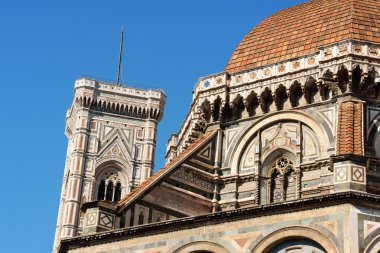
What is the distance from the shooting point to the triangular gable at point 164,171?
25.8m

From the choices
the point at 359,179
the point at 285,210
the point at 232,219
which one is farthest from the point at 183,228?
the point at 359,179

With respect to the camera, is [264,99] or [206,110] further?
[206,110]

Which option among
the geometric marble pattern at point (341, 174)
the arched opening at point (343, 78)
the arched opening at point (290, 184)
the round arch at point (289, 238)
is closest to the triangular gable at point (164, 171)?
the arched opening at point (290, 184)

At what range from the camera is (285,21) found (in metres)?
31.8

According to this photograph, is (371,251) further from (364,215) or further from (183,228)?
(183,228)

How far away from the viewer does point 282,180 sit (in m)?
27.7

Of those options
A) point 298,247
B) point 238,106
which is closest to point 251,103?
point 238,106

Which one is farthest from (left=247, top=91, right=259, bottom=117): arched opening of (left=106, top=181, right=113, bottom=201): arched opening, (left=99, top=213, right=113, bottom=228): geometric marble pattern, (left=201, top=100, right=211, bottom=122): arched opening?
(left=106, top=181, right=113, bottom=201): arched opening

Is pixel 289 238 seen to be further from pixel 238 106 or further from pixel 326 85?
pixel 238 106

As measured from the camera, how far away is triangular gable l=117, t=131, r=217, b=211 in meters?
25.8

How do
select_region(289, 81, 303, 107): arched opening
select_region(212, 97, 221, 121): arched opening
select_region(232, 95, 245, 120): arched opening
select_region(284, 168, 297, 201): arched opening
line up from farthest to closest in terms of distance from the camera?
select_region(212, 97, 221, 121): arched opening < select_region(232, 95, 245, 120): arched opening < select_region(289, 81, 303, 107): arched opening < select_region(284, 168, 297, 201): arched opening

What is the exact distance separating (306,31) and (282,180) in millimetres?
5792

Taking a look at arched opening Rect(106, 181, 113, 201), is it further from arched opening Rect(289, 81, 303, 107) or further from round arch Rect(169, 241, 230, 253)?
round arch Rect(169, 241, 230, 253)

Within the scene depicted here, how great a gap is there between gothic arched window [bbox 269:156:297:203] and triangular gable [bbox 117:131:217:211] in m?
2.56
